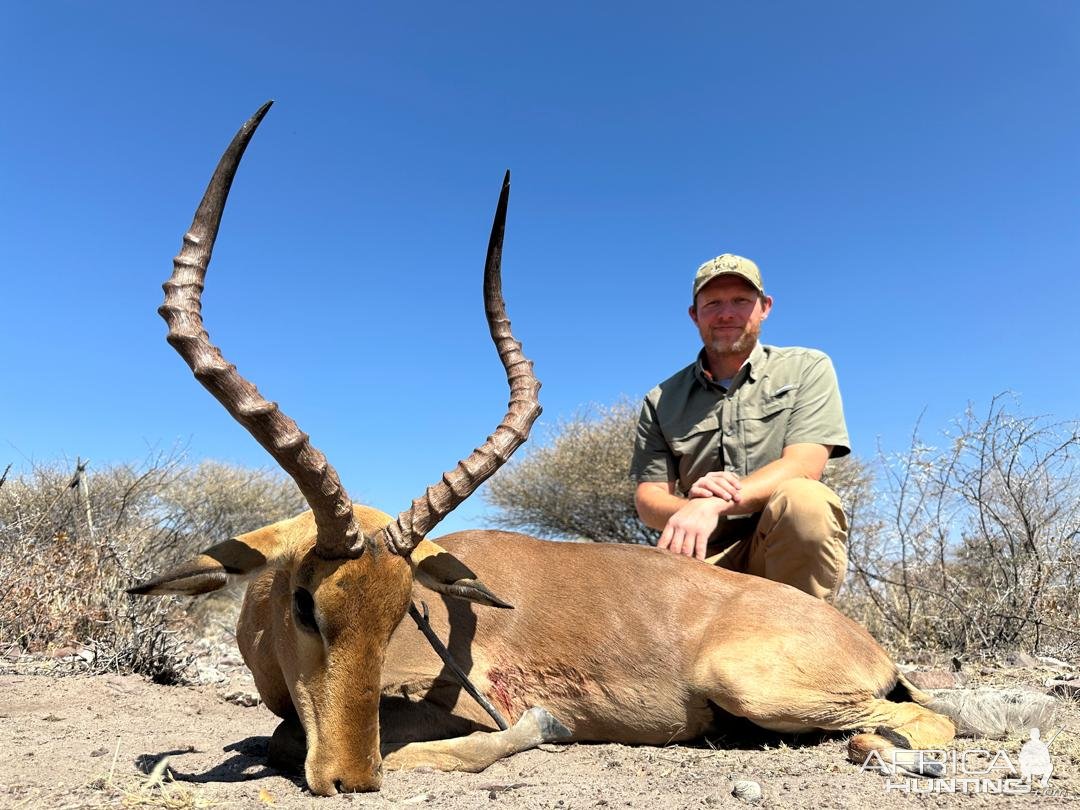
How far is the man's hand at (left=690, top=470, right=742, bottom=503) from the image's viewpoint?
5.03 metres

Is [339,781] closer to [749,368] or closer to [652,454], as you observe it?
[652,454]

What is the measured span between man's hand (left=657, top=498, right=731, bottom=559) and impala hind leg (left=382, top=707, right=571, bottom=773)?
4.10ft

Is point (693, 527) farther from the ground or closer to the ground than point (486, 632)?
A: farther from the ground

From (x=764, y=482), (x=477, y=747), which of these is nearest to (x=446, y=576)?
(x=477, y=747)

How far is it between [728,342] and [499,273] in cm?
212

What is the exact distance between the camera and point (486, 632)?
429cm

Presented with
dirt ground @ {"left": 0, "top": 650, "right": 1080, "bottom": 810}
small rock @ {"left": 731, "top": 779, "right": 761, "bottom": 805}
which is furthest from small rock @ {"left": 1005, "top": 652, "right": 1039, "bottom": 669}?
small rock @ {"left": 731, "top": 779, "right": 761, "bottom": 805}

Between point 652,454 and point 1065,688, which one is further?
point 652,454

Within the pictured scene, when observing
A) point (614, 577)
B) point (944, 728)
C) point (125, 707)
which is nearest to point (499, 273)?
point (614, 577)

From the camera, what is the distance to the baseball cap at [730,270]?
18.7 ft

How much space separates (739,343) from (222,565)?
3615mm

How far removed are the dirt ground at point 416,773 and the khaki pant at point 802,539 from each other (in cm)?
111

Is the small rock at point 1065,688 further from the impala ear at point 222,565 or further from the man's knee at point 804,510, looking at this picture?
the impala ear at point 222,565

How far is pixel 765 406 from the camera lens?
561 cm
